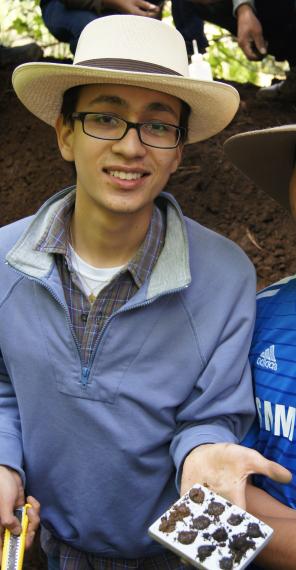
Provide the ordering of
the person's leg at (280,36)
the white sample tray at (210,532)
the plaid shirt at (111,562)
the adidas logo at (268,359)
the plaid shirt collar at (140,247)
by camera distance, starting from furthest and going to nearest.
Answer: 1. the person's leg at (280,36)
2. the plaid shirt at (111,562)
3. the plaid shirt collar at (140,247)
4. the adidas logo at (268,359)
5. the white sample tray at (210,532)

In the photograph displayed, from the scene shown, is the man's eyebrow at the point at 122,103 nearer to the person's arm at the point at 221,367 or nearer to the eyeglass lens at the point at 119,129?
the eyeglass lens at the point at 119,129

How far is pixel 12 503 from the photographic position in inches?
81.7

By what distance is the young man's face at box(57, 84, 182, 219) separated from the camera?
2.07m

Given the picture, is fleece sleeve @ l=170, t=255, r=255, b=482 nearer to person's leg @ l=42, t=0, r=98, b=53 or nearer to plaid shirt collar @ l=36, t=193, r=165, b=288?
plaid shirt collar @ l=36, t=193, r=165, b=288

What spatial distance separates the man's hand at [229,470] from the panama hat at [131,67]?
3.09 ft

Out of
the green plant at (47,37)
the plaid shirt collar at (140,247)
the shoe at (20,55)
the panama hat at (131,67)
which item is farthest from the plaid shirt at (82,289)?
the green plant at (47,37)

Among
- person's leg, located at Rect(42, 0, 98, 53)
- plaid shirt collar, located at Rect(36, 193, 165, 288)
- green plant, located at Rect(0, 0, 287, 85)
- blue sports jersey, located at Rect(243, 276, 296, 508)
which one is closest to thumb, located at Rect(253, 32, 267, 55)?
person's leg, located at Rect(42, 0, 98, 53)

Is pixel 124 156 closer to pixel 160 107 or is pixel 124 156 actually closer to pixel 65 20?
pixel 160 107

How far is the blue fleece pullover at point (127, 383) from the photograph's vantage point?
2121mm

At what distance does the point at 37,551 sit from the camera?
128 inches

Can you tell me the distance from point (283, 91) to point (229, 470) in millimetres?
2957

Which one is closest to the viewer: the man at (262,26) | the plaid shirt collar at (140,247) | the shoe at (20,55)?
the plaid shirt collar at (140,247)

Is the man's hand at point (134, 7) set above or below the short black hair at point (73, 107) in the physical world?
below

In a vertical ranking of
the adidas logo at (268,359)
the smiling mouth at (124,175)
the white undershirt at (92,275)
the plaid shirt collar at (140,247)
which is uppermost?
the smiling mouth at (124,175)
